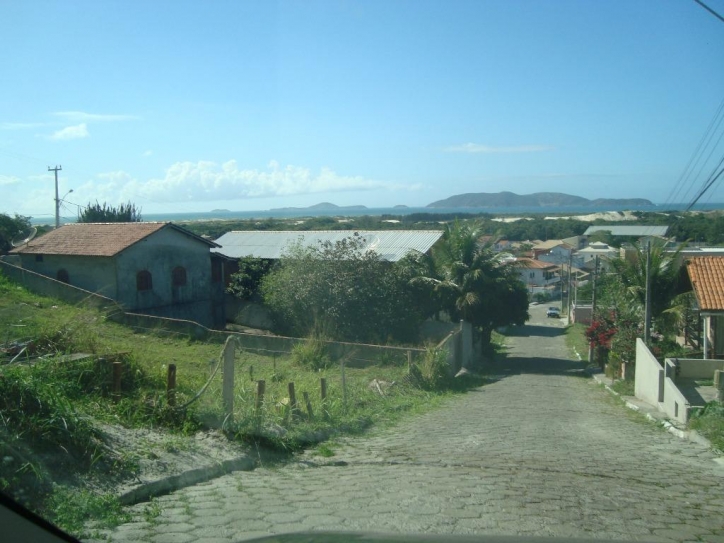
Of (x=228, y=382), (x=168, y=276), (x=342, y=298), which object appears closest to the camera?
(x=228, y=382)

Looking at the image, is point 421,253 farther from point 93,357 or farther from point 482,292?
point 93,357

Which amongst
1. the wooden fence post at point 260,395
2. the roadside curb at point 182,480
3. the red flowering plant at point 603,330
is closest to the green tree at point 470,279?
the red flowering plant at point 603,330

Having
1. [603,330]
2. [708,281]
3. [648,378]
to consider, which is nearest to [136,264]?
[603,330]

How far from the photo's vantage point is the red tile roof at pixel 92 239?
26.3 meters

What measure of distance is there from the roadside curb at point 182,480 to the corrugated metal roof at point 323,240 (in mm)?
22836

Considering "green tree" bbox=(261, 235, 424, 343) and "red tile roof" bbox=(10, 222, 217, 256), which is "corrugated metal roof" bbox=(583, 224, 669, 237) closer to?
"green tree" bbox=(261, 235, 424, 343)

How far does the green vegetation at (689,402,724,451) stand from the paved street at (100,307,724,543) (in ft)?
1.09

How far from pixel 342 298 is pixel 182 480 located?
699 inches

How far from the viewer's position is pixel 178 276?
28.7 metres

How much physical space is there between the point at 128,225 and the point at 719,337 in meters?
23.8

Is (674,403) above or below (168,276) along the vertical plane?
below

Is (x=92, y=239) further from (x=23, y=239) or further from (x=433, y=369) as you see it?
(x=433, y=369)

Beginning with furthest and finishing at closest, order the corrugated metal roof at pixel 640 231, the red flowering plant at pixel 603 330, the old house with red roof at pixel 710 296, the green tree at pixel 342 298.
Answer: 1. the corrugated metal roof at pixel 640 231
2. the red flowering plant at pixel 603 330
3. the green tree at pixel 342 298
4. the old house with red roof at pixel 710 296

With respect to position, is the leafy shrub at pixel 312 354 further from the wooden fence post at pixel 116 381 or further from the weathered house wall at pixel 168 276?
the weathered house wall at pixel 168 276
